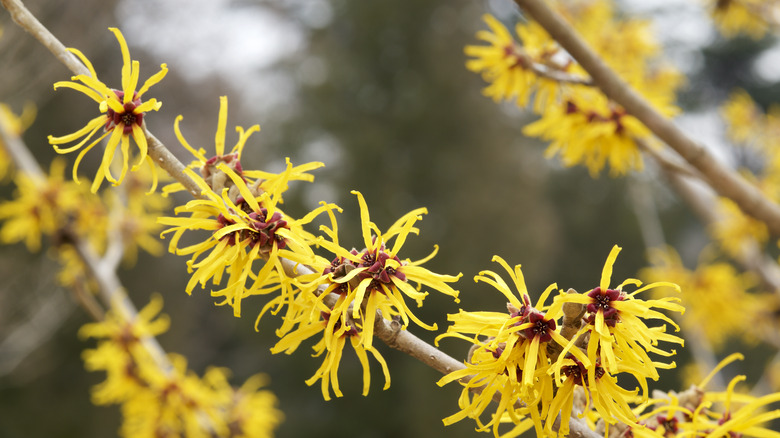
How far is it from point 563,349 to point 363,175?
780 cm

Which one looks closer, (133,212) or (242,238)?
(242,238)

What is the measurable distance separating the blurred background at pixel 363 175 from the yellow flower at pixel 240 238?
600 centimetres

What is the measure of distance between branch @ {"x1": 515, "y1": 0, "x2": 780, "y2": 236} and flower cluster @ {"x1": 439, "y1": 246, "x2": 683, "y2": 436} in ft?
2.17

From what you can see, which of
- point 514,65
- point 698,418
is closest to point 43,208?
point 514,65

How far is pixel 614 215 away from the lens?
9.67 meters

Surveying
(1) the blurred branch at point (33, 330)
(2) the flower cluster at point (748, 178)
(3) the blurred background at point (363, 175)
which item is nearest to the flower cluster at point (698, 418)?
(2) the flower cluster at point (748, 178)

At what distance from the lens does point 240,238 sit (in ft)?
2.48

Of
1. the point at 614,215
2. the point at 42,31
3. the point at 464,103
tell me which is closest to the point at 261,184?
the point at 42,31

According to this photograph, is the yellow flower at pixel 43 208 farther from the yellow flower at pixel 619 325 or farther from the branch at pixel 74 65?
the yellow flower at pixel 619 325

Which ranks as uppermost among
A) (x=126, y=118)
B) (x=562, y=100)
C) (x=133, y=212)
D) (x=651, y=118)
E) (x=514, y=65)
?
(x=133, y=212)

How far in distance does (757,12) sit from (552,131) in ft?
4.56

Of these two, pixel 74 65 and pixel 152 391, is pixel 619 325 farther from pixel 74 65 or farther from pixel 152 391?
pixel 152 391

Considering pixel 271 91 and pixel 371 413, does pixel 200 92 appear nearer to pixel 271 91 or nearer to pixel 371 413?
pixel 271 91

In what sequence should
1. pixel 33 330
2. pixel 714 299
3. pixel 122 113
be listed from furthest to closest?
1. pixel 33 330
2. pixel 714 299
3. pixel 122 113
